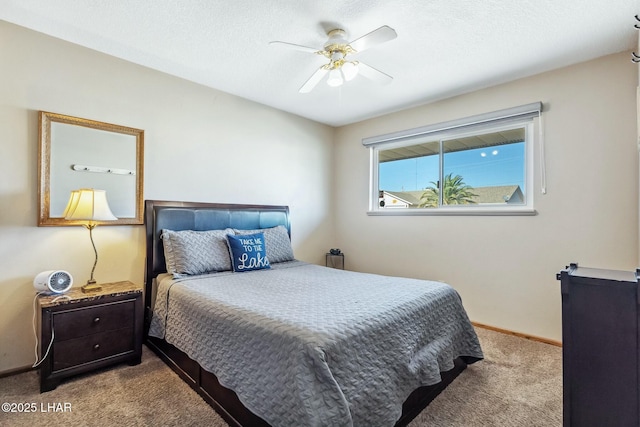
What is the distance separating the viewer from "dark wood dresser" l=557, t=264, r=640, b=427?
1.18 m

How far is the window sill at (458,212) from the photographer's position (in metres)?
2.91

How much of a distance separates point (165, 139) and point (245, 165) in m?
0.88

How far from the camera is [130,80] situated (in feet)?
8.82

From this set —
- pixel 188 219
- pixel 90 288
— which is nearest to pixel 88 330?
pixel 90 288

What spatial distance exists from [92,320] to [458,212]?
3.34 metres

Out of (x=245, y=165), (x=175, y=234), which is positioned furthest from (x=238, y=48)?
(x=175, y=234)

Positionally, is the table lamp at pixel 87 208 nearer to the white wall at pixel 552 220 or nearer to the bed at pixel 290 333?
the bed at pixel 290 333

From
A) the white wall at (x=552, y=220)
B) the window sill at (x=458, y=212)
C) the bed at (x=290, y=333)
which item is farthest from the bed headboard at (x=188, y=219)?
the white wall at (x=552, y=220)

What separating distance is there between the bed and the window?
4.80 feet

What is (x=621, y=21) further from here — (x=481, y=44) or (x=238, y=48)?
(x=238, y=48)

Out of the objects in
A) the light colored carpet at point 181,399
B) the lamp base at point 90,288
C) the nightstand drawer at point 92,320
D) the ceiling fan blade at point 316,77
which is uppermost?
the ceiling fan blade at point 316,77

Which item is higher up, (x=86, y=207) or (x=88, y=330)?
(x=86, y=207)

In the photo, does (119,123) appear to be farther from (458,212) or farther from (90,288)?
(458,212)

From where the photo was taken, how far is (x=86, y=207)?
216cm
